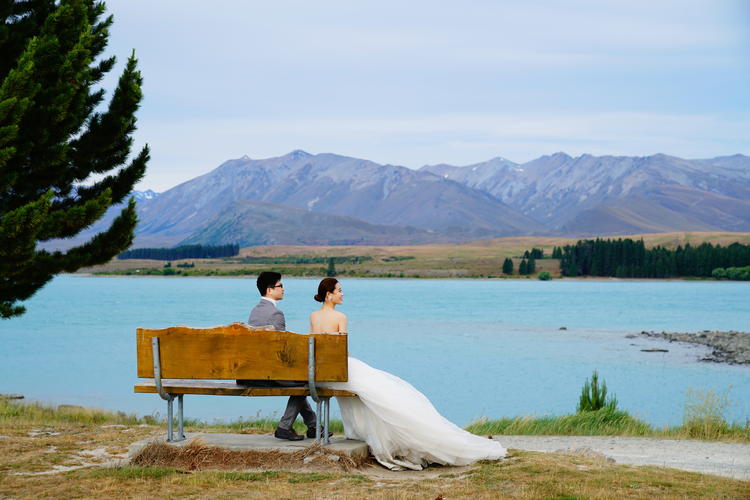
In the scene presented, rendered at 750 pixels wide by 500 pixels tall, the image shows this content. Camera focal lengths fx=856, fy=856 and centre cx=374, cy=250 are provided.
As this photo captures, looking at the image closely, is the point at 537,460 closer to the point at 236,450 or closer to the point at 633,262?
the point at 236,450

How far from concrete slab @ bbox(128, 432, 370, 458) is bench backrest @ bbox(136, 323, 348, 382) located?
72 cm

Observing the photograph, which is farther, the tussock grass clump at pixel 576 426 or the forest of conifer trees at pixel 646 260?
the forest of conifer trees at pixel 646 260

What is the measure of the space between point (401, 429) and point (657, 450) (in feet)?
14.3

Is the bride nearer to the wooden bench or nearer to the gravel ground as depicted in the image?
the wooden bench

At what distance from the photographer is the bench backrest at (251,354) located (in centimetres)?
831

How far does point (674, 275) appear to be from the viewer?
14700cm

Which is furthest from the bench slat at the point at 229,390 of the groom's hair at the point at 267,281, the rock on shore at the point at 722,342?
the rock on shore at the point at 722,342

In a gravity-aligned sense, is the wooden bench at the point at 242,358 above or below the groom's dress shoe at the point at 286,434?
above

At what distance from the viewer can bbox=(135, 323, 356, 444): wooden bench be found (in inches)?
327

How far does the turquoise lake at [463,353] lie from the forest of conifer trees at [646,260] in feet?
162

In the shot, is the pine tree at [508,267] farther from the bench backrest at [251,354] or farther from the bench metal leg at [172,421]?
the bench backrest at [251,354]

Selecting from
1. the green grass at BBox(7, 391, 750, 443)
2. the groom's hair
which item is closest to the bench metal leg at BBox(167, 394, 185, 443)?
the groom's hair

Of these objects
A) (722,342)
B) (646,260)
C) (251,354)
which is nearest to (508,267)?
(646,260)

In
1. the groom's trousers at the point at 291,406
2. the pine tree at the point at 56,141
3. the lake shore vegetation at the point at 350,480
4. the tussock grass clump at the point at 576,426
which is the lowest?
the tussock grass clump at the point at 576,426
